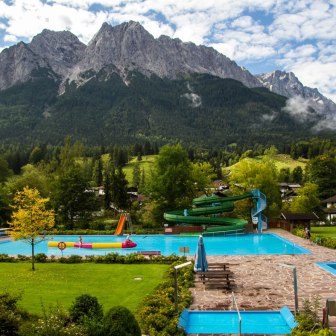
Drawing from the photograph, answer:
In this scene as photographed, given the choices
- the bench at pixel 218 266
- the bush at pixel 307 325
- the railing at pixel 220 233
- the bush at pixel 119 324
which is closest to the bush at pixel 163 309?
the bush at pixel 119 324

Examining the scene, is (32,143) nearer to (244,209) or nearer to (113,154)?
(113,154)

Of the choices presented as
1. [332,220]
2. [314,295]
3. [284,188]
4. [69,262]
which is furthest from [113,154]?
[314,295]

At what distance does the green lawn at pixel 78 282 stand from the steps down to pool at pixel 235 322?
2.30m

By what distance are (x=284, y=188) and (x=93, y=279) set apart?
88889mm

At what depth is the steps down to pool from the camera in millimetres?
11422

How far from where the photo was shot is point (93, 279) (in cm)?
1875

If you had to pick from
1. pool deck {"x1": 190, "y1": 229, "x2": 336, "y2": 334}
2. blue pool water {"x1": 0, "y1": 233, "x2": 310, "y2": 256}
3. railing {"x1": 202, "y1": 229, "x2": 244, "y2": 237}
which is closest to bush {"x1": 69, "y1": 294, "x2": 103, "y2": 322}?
pool deck {"x1": 190, "y1": 229, "x2": 336, "y2": 334}

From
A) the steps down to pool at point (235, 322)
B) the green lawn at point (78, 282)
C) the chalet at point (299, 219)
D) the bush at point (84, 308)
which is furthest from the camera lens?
the chalet at point (299, 219)

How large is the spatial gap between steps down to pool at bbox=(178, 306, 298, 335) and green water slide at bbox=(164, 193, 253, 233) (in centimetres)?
2996

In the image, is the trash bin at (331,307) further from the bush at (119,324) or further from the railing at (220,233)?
the railing at (220,233)

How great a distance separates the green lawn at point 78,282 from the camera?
1465 cm

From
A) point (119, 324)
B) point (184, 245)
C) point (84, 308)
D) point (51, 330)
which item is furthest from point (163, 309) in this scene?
point (184, 245)

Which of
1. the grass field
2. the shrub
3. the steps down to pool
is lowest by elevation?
the steps down to pool

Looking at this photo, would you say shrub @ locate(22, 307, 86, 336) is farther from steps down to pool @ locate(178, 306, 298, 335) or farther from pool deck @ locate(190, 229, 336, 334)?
pool deck @ locate(190, 229, 336, 334)
